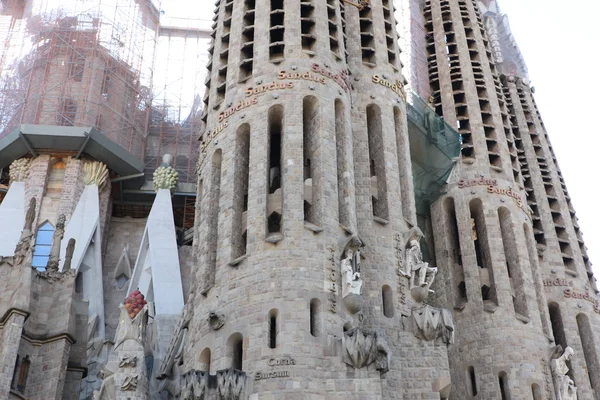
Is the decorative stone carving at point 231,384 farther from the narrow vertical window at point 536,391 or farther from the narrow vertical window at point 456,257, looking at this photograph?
the narrow vertical window at point 456,257

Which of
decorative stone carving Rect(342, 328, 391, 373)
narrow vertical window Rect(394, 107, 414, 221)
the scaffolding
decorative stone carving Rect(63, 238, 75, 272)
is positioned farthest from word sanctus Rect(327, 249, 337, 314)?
the scaffolding

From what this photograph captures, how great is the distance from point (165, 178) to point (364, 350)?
1641 centimetres

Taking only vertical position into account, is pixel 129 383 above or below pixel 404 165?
below

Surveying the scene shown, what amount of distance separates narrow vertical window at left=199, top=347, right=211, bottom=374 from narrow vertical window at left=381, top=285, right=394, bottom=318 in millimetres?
5382

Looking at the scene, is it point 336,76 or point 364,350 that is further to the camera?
point 336,76

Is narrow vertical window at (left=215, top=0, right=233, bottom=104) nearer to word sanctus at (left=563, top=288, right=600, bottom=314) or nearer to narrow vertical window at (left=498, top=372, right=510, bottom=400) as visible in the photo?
narrow vertical window at (left=498, top=372, right=510, bottom=400)

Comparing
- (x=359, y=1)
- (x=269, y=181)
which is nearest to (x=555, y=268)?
(x=359, y=1)

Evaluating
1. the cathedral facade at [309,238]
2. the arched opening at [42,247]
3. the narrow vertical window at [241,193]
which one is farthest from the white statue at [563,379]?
the arched opening at [42,247]

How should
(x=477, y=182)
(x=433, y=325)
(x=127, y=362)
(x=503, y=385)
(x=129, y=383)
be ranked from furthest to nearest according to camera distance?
(x=477, y=182), (x=503, y=385), (x=433, y=325), (x=127, y=362), (x=129, y=383)

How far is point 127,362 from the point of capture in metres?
22.1

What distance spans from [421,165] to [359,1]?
21.4 ft

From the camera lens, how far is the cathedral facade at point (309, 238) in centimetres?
2241

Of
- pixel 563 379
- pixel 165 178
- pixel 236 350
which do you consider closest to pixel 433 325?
pixel 236 350

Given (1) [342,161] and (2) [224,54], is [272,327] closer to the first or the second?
(1) [342,161]
